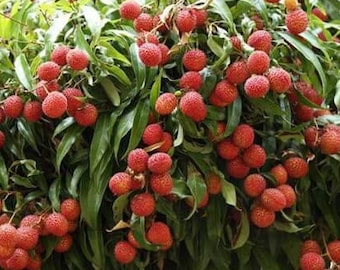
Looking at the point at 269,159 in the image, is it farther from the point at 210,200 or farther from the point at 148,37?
the point at 148,37

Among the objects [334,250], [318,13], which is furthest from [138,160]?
[318,13]

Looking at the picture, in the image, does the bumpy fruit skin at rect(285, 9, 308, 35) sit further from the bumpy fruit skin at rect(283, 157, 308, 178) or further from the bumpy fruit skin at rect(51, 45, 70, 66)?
the bumpy fruit skin at rect(51, 45, 70, 66)

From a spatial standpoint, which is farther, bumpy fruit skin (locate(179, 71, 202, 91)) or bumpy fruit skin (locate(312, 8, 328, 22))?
bumpy fruit skin (locate(312, 8, 328, 22))

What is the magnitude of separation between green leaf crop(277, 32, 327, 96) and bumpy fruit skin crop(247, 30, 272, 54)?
2.3 inches

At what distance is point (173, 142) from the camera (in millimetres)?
982

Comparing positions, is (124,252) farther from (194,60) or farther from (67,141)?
(194,60)

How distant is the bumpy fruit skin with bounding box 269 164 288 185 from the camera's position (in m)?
1.02

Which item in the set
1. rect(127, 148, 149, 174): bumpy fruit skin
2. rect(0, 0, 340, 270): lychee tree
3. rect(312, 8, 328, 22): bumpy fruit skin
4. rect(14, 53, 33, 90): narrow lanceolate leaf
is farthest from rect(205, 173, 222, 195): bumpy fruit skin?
rect(312, 8, 328, 22): bumpy fruit skin

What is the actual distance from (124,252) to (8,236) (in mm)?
179

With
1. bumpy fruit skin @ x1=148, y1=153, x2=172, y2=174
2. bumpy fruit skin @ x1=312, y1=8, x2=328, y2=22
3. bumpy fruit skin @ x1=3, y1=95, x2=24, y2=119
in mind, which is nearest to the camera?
bumpy fruit skin @ x1=148, y1=153, x2=172, y2=174

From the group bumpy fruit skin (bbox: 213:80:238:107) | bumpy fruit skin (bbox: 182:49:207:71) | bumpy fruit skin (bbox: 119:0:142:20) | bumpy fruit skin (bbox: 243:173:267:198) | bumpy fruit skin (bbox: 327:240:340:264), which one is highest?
bumpy fruit skin (bbox: 119:0:142:20)

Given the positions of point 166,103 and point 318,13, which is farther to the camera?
point 318,13

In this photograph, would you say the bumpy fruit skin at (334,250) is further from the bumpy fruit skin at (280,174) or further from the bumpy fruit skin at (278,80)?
the bumpy fruit skin at (278,80)

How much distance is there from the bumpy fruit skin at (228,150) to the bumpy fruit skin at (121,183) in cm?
15
